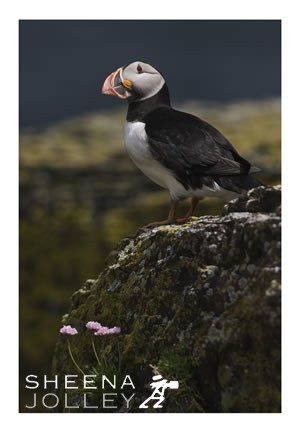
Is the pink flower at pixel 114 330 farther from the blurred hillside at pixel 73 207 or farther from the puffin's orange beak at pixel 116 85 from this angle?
the blurred hillside at pixel 73 207

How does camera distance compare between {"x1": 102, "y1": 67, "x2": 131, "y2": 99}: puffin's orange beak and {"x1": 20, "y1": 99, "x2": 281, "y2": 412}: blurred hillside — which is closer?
{"x1": 102, "y1": 67, "x2": 131, "y2": 99}: puffin's orange beak

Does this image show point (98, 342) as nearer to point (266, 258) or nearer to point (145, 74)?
point (266, 258)

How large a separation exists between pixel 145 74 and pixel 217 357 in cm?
464

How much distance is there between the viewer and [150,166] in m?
10.8

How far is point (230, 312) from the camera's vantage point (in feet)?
27.5

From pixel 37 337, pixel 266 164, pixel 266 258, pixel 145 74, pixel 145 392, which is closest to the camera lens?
pixel 266 258

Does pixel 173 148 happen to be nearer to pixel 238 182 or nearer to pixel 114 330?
pixel 238 182

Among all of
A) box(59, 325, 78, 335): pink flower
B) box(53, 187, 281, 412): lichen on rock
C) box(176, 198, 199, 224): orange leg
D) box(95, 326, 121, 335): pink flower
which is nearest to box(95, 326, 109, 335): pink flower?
box(95, 326, 121, 335): pink flower

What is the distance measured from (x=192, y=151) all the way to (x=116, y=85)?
5.36ft

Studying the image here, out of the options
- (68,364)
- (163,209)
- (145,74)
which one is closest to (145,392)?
(68,364)

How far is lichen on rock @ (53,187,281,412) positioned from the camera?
27.0 feet

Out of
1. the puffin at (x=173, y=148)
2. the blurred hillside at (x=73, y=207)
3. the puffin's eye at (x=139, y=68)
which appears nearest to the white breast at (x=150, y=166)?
the puffin at (x=173, y=148)

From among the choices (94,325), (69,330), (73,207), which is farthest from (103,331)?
(73,207)

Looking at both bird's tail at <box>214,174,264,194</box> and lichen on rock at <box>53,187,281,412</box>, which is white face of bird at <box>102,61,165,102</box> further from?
lichen on rock at <box>53,187,281,412</box>
